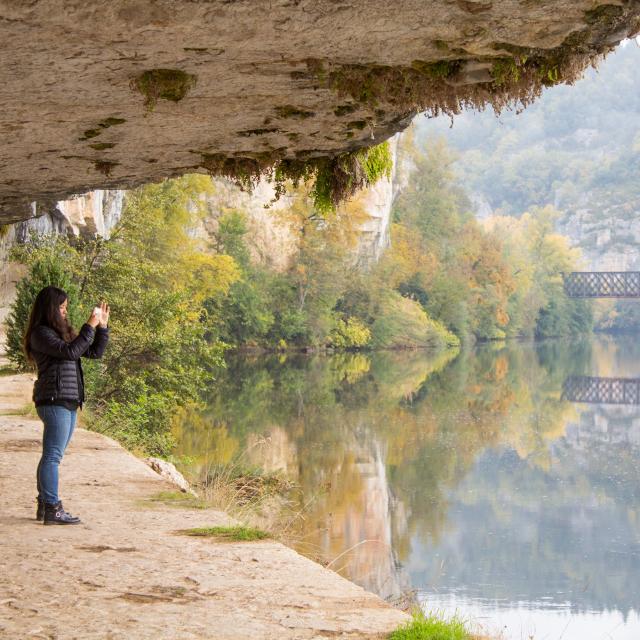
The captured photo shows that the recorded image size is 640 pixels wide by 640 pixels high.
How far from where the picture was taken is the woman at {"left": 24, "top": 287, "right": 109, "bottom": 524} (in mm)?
6777

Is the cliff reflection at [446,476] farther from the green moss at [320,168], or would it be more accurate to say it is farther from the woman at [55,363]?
the green moss at [320,168]

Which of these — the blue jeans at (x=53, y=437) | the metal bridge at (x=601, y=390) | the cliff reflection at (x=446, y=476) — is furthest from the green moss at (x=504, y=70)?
the metal bridge at (x=601, y=390)

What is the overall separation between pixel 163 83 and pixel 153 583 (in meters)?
2.87

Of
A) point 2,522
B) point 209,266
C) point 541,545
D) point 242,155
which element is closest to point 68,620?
point 2,522

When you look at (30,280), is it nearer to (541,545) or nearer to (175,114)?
Answer: (541,545)

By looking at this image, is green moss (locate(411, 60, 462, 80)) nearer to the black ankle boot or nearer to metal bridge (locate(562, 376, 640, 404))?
the black ankle boot

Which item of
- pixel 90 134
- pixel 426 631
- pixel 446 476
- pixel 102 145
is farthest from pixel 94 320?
pixel 446 476

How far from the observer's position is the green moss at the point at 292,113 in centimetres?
534

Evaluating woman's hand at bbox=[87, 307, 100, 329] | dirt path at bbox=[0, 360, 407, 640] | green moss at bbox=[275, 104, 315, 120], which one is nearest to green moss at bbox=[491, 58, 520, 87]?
green moss at bbox=[275, 104, 315, 120]

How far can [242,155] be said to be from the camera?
6582mm

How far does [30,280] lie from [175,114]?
13559 mm

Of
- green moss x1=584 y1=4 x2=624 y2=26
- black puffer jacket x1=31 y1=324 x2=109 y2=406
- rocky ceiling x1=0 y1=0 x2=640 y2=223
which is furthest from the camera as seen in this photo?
black puffer jacket x1=31 y1=324 x2=109 y2=406

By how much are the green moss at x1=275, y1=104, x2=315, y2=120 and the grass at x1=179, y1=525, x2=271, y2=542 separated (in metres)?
3.12

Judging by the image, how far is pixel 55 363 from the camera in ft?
22.5
